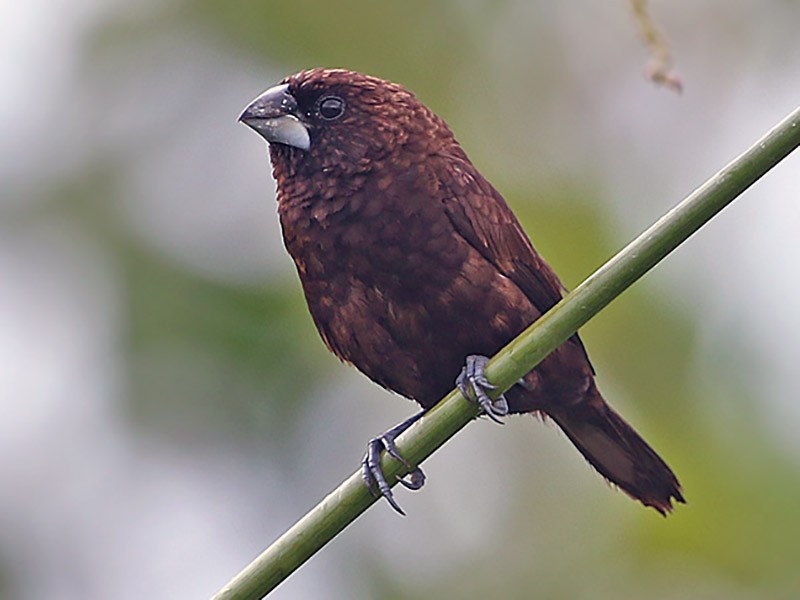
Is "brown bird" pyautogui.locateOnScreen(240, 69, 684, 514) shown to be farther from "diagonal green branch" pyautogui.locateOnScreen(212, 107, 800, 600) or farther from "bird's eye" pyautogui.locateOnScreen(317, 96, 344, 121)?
"diagonal green branch" pyautogui.locateOnScreen(212, 107, 800, 600)

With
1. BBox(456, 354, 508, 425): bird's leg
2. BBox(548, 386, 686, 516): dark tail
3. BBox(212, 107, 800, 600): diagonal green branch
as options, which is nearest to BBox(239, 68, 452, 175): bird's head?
BBox(456, 354, 508, 425): bird's leg

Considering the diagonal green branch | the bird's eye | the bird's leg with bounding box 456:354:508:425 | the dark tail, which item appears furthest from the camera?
the dark tail

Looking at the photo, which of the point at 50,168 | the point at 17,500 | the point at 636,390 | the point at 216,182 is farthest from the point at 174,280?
the point at 636,390

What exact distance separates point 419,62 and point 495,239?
2335mm

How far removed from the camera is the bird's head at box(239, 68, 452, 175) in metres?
2.82

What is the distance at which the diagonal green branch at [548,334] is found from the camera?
5.36 feet

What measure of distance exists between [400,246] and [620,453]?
781 mm

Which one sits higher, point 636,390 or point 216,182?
point 216,182

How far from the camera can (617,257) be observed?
1.71 meters

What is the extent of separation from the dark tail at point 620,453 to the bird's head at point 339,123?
2.22ft

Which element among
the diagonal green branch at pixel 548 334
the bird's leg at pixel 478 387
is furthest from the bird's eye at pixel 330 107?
the diagonal green branch at pixel 548 334

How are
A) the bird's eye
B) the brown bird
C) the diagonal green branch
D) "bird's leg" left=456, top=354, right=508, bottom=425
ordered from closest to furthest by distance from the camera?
the diagonal green branch
"bird's leg" left=456, top=354, right=508, bottom=425
the brown bird
the bird's eye

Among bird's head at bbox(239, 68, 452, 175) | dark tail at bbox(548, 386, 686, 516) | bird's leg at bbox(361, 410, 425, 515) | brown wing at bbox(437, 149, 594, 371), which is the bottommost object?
dark tail at bbox(548, 386, 686, 516)

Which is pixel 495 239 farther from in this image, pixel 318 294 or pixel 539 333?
pixel 539 333
